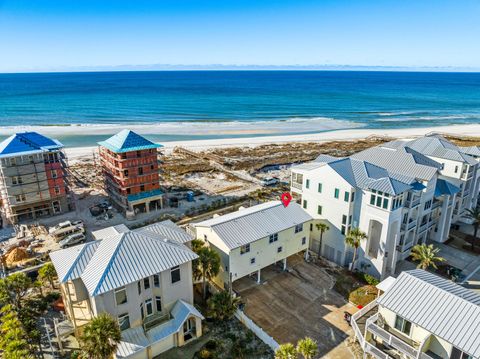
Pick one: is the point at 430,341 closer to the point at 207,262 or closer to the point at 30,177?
the point at 207,262

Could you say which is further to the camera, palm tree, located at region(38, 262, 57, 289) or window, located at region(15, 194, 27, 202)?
window, located at region(15, 194, 27, 202)

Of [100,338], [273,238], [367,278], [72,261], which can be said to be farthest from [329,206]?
[100,338]

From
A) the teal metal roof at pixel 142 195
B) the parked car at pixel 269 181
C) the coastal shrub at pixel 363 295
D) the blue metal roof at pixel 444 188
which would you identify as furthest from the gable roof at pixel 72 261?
the parked car at pixel 269 181

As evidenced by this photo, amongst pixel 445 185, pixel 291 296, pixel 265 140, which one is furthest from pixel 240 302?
pixel 265 140

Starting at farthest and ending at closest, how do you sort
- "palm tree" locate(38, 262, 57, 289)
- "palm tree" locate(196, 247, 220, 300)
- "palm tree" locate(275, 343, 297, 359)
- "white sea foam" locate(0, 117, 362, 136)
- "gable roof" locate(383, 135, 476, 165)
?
"white sea foam" locate(0, 117, 362, 136) → "gable roof" locate(383, 135, 476, 165) → "palm tree" locate(38, 262, 57, 289) → "palm tree" locate(196, 247, 220, 300) → "palm tree" locate(275, 343, 297, 359)

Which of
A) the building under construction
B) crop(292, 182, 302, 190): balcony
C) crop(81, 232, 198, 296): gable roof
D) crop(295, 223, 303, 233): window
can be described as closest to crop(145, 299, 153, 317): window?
crop(81, 232, 198, 296): gable roof

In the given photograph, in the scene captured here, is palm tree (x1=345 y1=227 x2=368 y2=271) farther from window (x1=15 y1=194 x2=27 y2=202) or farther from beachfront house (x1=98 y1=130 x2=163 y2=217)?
window (x1=15 y1=194 x2=27 y2=202)
